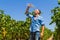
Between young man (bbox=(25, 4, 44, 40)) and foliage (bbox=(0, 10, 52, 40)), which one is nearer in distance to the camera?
young man (bbox=(25, 4, 44, 40))

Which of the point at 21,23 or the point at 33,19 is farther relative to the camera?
the point at 21,23

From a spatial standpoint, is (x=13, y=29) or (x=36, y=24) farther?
(x=13, y=29)

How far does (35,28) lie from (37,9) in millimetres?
725

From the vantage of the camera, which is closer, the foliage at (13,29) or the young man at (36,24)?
the young man at (36,24)

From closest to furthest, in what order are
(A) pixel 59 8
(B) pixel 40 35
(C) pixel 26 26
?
(B) pixel 40 35
(A) pixel 59 8
(C) pixel 26 26

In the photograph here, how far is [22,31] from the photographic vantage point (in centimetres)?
4209

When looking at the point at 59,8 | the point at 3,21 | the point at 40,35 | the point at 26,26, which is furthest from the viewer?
the point at 26,26

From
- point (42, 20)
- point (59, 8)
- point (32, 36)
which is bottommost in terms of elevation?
point (32, 36)

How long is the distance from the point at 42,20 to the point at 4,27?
79.8 feet

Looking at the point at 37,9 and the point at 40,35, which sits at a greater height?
the point at 37,9

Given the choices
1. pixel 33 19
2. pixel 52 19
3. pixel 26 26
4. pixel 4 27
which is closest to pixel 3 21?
pixel 4 27

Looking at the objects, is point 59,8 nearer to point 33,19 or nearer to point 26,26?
point 33,19

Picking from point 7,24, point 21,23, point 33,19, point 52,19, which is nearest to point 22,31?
point 21,23

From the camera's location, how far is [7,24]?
3372cm
